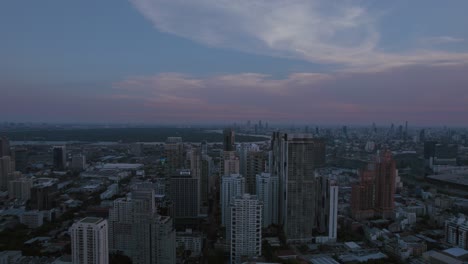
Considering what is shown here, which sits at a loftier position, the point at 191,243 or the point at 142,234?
the point at 142,234

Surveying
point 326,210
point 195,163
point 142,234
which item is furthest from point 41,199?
point 326,210

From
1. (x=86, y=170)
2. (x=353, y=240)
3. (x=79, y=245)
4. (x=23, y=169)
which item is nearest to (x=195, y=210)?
(x=353, y=240)

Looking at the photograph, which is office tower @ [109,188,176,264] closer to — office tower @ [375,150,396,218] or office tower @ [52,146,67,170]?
office tower @ [375,150,396,218]

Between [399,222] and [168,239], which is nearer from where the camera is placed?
[168,239]

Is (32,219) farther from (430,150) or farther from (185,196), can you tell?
(430,150)

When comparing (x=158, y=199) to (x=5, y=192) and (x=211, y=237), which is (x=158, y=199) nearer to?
(x=211, y=237)

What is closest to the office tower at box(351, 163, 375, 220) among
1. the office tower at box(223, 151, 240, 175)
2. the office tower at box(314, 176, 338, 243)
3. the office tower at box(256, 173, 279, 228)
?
the office tower at box(314, 176, 338, 243)

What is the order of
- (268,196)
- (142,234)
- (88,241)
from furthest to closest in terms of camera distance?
(268,196) → (142,234) → (88,241)
